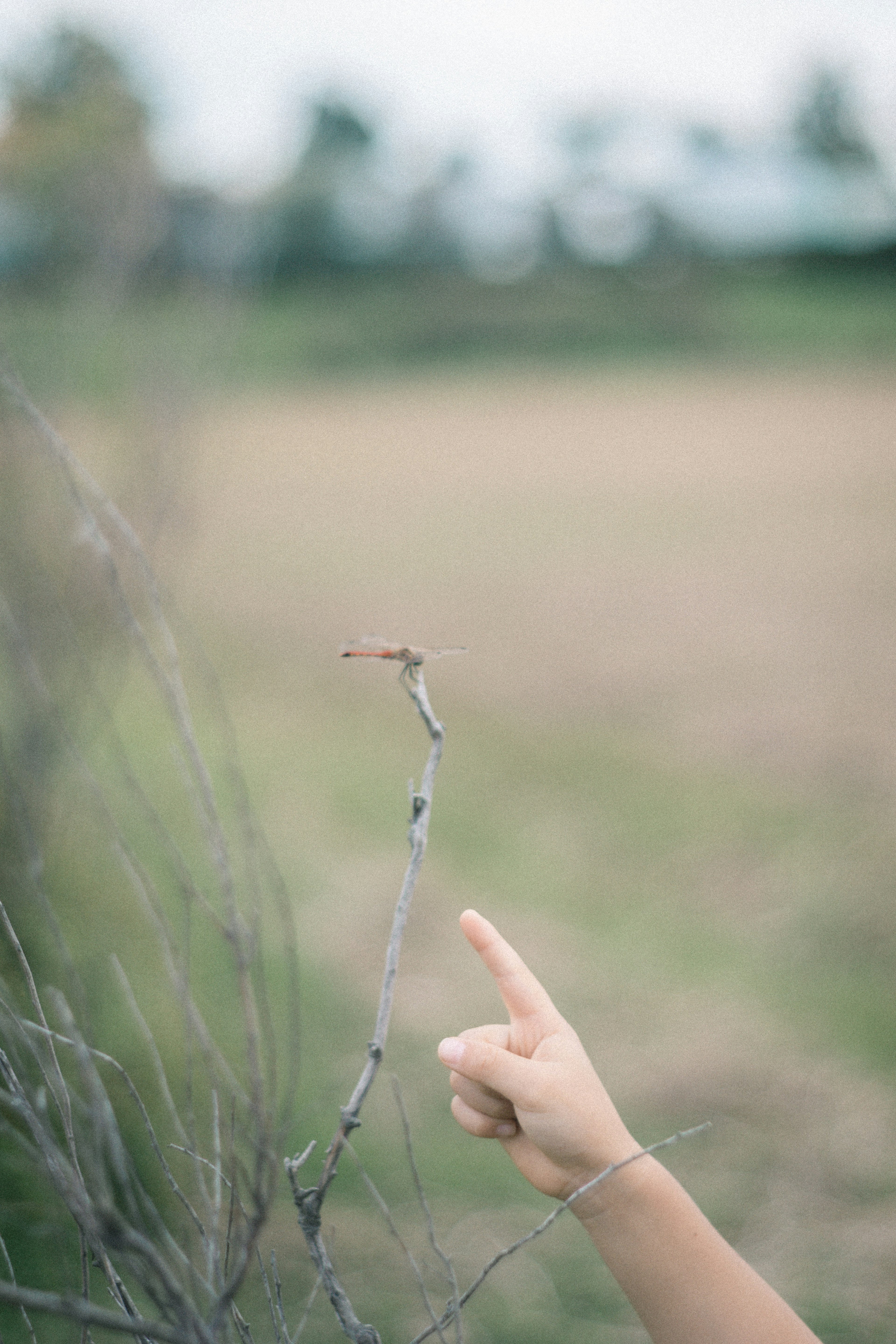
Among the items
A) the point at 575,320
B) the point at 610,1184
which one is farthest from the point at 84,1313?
the point at 575,320

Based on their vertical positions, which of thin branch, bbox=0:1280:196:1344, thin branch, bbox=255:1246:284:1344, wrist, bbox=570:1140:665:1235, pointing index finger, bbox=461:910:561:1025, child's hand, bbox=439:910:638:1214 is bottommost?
thin branch, bbox=255:1246:284:1344

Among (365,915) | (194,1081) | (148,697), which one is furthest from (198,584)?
(194,1081)

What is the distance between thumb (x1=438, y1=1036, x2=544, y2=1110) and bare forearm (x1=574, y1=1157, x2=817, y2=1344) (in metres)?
0.11

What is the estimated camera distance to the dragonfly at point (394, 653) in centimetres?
68

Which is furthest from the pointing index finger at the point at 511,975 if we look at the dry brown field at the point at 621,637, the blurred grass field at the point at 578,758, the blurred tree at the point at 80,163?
the blurred tree at the point at 80,163

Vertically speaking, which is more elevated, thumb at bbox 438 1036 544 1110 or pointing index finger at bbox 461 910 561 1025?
pointing index finger at bbox 461 910 561 1025

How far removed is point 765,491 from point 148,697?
5631 millimetres

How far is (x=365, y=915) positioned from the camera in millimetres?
3506

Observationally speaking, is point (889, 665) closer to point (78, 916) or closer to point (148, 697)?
point (148, 697)

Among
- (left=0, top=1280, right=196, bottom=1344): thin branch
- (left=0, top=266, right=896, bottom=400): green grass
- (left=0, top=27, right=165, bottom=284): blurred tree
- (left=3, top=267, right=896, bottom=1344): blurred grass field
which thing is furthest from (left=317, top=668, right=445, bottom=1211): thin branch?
(left=0, top=266, right=896, bottom=400): green grass

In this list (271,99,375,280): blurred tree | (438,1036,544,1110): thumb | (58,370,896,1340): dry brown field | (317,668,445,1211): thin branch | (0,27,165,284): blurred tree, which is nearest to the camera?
(317,668,445,1211): thin branch

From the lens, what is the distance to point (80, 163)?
2326 millimetres

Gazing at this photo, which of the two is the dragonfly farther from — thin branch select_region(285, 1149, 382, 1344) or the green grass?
the green grass

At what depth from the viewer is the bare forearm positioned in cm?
87
